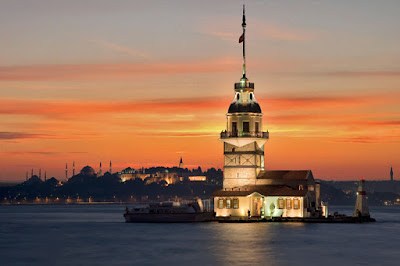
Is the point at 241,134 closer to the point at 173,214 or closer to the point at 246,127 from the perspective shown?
the point at 246,127

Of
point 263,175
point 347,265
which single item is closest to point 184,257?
point 347,265

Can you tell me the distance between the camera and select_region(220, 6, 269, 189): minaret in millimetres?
111125

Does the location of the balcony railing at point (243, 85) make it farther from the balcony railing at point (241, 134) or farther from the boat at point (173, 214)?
the boat at point (173, 214)

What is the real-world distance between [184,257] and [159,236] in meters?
23.8

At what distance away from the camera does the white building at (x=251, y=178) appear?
351 feet

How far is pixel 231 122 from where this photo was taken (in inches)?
4414

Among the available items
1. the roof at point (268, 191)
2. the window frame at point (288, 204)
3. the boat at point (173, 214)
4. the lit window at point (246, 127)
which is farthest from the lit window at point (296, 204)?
the boat at point (173, 214)

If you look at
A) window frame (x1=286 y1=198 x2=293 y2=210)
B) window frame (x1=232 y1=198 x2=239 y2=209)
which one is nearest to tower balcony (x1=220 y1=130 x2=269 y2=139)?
window frame (x1=232 y1=198 x2=239 y2=209)

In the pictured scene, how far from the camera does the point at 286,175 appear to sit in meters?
111

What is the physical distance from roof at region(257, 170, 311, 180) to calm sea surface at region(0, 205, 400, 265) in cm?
728

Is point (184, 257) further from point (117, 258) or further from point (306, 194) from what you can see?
point (306, 194)

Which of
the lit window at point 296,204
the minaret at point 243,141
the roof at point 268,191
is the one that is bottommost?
the lit window at point 296,204

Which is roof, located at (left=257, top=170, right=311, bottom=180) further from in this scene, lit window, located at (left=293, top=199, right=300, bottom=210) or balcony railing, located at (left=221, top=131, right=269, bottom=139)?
balcony railing, located at (left=221, top=131, right=269, bottom=139)

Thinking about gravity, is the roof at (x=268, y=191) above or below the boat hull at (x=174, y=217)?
above
